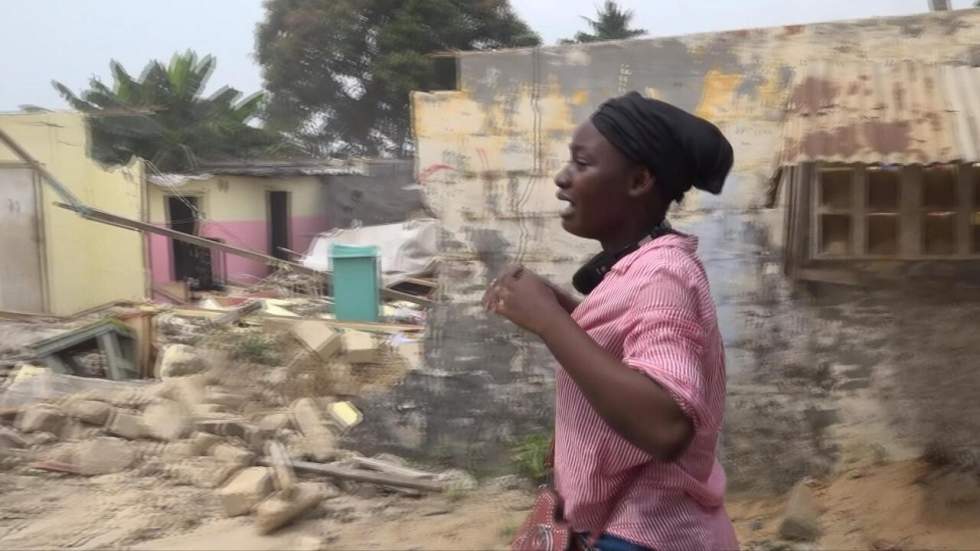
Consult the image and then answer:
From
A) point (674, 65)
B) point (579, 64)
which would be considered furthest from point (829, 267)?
point (579, 64)

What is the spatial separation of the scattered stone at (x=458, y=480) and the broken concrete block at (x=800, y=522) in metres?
1.55

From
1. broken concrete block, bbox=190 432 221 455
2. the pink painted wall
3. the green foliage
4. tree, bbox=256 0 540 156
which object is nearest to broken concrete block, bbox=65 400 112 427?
broken concrete block, bbox=190 432 221 455

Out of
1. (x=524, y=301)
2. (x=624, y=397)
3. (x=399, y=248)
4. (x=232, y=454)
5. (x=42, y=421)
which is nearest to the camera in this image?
(x=624, y=397)

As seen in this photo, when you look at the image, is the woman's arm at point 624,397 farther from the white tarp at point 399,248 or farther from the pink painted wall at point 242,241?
the pink painted wall at point 242,241

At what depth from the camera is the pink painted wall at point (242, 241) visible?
16.2 m

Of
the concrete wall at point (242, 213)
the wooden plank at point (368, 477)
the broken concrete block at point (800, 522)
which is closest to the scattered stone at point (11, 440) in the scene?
the wooden plank at point (368, 477)

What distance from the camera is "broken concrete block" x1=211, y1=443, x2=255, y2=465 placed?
192 inches

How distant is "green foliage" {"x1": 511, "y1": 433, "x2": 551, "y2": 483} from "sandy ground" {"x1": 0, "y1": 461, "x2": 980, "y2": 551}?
124 mm

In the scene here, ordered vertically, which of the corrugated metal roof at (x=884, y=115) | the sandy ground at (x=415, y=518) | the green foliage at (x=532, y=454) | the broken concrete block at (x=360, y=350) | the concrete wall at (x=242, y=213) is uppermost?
the corrugated metal roof at (x=884, y=115)

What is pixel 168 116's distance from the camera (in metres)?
21.6

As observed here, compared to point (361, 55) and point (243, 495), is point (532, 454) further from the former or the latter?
point (361, 55)

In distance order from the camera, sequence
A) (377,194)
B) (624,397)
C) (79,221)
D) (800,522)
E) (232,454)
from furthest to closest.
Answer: (377,194) → (79,221) → (232,454) → (800,522) → (624,397)

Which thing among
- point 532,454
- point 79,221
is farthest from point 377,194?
point 532,454

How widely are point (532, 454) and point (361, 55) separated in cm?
2151
